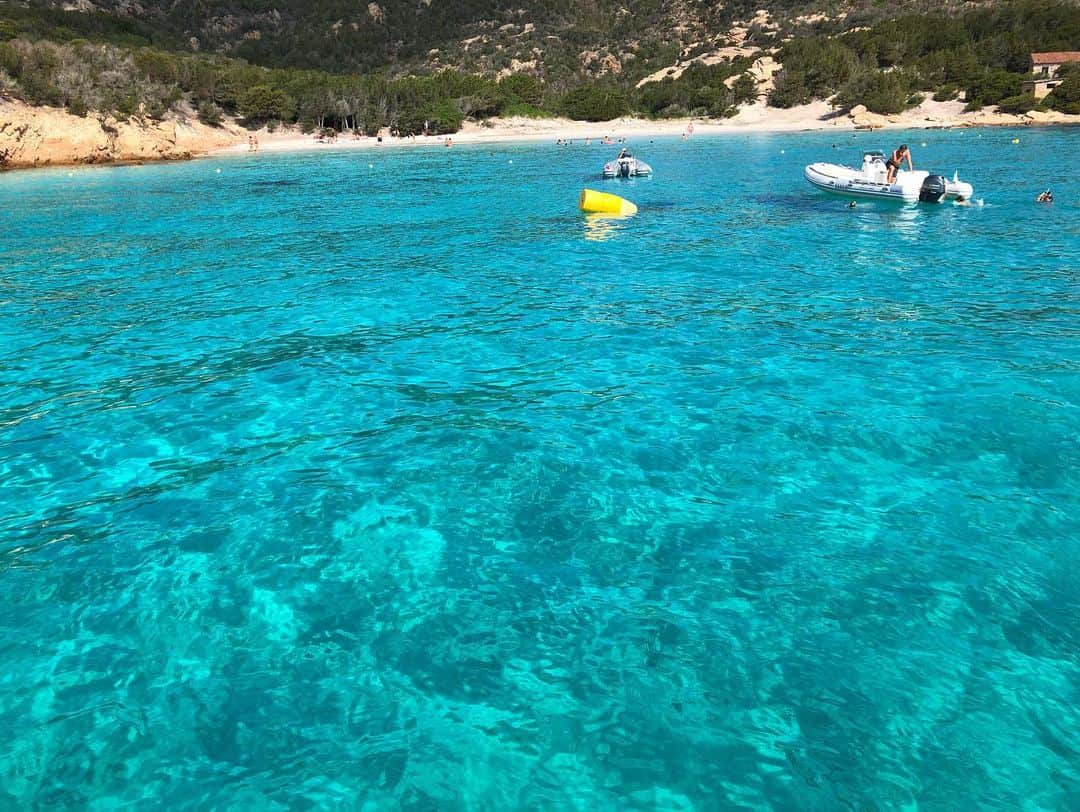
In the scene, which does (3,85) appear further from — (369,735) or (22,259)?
(369,735)

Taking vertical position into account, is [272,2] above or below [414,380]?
above

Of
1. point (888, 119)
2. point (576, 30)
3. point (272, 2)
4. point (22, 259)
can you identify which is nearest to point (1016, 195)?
point (22, 259)

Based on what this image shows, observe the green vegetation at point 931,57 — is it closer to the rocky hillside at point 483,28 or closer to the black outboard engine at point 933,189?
the rocky hillside at point 483,28

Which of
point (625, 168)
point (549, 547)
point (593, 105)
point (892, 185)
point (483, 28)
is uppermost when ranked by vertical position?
point (483, 28)

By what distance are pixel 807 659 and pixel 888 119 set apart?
107 m

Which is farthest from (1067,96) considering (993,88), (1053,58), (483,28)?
(483,28)

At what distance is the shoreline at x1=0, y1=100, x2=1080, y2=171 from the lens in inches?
2462

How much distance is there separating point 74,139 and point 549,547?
74.4 m

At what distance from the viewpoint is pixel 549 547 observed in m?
7.79

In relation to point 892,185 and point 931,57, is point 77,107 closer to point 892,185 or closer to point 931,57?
point 892,185

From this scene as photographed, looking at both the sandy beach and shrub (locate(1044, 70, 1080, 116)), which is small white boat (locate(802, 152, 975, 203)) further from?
shrub (locate(1044, 70, 1080, 116))

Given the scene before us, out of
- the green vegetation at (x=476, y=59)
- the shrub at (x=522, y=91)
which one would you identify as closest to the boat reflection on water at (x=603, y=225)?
the green vegetation at (x=476, y=59)

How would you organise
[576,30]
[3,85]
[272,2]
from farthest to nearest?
[272,2] → [576,30] → [3,85]

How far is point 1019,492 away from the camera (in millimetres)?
8539
